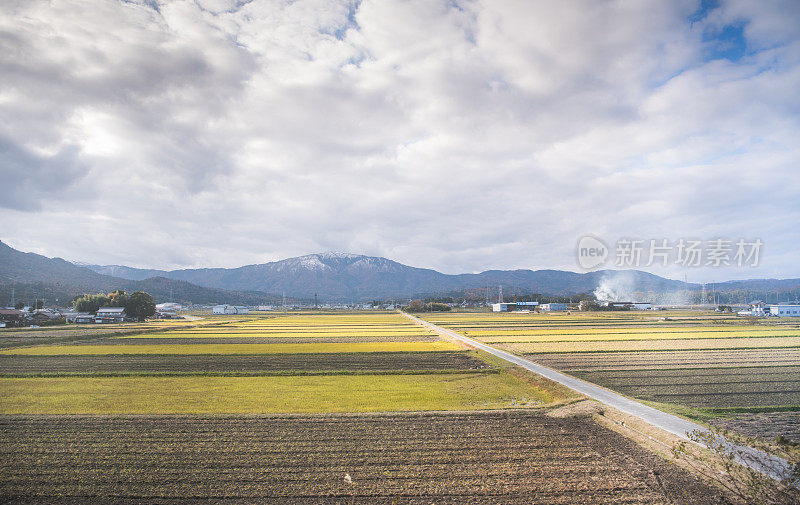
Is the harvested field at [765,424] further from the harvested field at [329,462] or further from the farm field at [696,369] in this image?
the harvested field at [329,462]

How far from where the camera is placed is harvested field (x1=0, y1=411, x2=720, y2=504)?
1048 centimetres

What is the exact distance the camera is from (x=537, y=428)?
15.7 meters

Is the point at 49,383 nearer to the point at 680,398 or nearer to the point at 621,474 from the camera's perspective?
the point at 621,474

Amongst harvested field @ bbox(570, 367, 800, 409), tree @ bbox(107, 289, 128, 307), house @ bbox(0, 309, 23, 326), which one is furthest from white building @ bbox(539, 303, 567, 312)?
house @ bbox(0, 309, 23, 326)


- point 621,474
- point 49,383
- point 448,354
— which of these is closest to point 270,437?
point 621,474

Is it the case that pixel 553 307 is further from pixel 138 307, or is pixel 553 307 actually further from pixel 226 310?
pixel 138 307

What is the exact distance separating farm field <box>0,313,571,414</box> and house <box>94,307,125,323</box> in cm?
5954

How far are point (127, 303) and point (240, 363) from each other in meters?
81.6

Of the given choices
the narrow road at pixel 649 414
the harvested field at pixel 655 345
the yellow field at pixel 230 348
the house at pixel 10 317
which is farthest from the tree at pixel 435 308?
the narrow road at pixel 649 414

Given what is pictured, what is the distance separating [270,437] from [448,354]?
2435 cm

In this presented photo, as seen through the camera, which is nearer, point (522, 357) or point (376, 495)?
point (376, 495)

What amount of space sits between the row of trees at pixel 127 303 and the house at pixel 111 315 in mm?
1573

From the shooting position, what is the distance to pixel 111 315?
9412 cm

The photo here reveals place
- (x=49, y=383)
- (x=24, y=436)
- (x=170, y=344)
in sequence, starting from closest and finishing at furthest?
(x=24, y=436)
(x=49, y=383)
(x=170, y=344)
